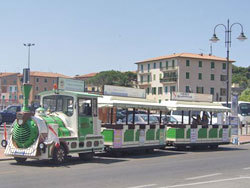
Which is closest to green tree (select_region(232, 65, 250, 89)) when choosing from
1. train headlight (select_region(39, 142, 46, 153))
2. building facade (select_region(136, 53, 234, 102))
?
building facade (select_region(136, 53, 234, 102))

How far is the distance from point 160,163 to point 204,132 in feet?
25.1

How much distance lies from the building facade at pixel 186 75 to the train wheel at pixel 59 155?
267ft

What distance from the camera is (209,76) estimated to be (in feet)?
330

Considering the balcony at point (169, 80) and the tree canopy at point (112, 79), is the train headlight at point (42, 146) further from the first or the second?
the tree canopy at point (112, 79)

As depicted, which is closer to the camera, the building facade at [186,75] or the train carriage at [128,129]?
the train carriage at [128,129]

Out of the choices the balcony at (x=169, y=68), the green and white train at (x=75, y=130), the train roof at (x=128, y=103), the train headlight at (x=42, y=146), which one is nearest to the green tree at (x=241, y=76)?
the balcony at (x=169, y=68)

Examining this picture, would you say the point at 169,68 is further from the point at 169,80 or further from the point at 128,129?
the point at 128,129

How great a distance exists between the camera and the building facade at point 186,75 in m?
97.4

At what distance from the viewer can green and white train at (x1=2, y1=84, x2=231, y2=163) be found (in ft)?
46.3

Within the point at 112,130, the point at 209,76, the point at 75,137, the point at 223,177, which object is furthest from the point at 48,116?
the point at 209,76

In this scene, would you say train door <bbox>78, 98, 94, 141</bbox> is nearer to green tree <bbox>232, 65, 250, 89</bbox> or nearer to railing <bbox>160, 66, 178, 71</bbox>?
railing <bbox>160, 66, 178, 71</bbox>

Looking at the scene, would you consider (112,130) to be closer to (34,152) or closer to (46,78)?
(34,152)

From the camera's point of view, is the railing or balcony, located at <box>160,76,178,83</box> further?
the railing

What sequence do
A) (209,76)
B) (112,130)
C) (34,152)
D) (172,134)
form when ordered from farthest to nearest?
(209,76), (172,134), (112,130), (34,152)
